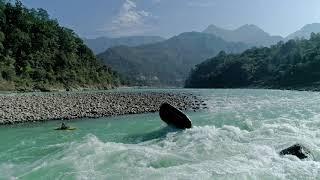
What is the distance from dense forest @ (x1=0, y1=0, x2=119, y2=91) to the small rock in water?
4102 inches

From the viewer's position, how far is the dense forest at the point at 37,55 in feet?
440

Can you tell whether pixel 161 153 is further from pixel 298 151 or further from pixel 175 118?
pixel 175 118

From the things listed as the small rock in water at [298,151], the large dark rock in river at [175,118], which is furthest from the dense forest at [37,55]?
the small rock in water at [298,151]

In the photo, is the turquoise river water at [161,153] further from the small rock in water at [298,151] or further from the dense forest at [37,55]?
the dense forest at [37,55]

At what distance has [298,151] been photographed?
24766 mm

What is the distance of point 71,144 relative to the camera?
31.0 m

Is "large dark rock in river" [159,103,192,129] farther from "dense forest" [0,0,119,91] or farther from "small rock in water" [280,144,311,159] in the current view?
"dense forest" [0,0,119,91]

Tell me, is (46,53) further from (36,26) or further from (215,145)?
(215,145)

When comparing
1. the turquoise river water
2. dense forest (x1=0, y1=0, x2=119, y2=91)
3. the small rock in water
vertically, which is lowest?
the turquoise river water

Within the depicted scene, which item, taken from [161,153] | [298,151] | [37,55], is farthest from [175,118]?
[37,55]

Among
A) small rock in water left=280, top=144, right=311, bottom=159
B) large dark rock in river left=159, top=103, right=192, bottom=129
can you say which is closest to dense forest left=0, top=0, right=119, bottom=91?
large dark rock in river left=159, top=103, right=192, bottom=129

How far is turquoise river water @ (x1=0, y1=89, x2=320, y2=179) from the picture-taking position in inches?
866

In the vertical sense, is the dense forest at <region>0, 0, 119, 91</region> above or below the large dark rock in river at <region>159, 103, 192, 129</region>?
above

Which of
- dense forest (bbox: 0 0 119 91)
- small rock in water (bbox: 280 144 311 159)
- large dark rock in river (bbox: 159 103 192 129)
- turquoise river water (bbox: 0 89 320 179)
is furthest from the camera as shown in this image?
dense forest (bbox: 0 0 119 91)
